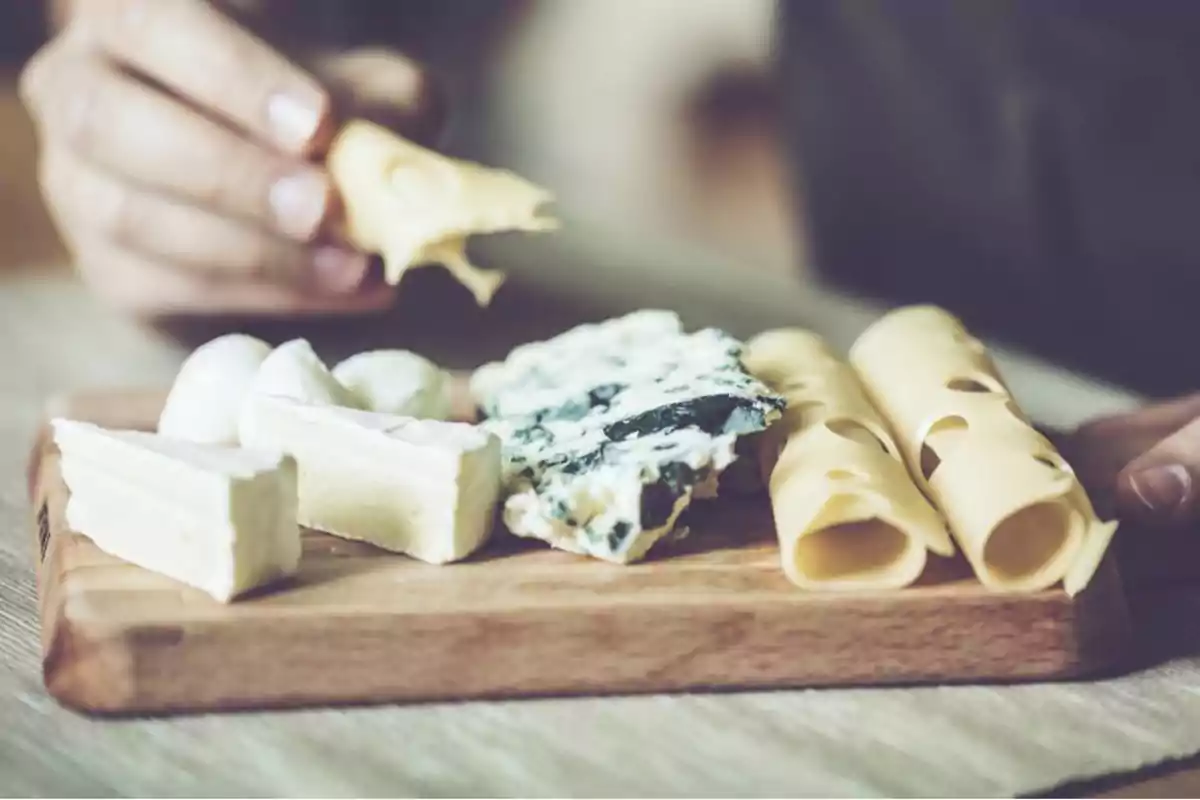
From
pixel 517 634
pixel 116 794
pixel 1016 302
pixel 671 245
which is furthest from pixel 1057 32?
pixel 116 794

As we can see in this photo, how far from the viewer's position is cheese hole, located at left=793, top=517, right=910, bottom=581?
0.81 meters

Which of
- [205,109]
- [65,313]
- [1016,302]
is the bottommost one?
[65,313]

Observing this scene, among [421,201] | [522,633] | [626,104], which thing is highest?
[421,201]

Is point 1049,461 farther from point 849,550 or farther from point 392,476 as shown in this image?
point 392,476

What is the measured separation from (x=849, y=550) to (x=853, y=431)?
0.11 metres

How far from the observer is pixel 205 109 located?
127 cm

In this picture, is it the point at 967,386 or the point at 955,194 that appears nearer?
the point at 967,386

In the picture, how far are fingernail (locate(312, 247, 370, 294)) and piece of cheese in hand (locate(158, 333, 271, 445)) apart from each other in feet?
0.94

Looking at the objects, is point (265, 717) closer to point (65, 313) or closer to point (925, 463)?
point (925, 463)

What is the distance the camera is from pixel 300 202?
1.17 metres

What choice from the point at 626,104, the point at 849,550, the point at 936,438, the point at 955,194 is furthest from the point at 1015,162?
the point at 626,104

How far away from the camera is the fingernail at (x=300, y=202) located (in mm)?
1163

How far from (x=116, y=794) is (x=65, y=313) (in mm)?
887

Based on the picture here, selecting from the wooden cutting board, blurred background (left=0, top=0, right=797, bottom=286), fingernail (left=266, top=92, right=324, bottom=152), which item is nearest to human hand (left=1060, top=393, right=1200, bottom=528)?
the wooden cutting board
